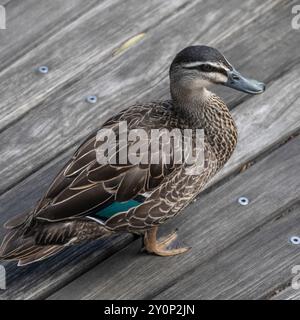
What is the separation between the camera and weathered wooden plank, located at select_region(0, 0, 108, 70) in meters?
4.36

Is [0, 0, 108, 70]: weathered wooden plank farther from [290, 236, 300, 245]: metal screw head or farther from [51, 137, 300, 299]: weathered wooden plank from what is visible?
[290, 236, 300, 245]: metal screw head

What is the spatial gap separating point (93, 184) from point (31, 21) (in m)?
1.40

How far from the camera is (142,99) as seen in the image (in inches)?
164

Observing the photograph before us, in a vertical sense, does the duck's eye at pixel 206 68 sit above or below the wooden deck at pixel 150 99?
above

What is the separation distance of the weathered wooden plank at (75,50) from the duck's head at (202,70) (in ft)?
2.93

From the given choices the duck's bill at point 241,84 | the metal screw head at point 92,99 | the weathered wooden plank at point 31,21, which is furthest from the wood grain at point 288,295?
the weathered wooden plank at point 31,21

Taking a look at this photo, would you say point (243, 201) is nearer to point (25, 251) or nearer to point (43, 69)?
point (25, 251)

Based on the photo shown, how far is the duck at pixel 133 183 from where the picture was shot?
3393 mm

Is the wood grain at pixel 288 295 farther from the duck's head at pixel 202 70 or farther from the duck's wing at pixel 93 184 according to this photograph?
the duck's head at pixel 202 70

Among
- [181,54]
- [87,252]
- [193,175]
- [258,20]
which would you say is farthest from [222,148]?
[258,20]

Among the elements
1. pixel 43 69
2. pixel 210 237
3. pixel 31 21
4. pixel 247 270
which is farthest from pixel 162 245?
pixel 31 21

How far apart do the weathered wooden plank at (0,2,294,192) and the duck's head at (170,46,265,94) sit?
687 mm

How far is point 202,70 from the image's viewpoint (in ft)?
11.3

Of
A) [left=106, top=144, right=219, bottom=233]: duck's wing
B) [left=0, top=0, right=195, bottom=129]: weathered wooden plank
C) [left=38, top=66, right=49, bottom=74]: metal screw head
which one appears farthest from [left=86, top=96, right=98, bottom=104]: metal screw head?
[left=106, top=144, right=219, bottom=233]: duck's wing
